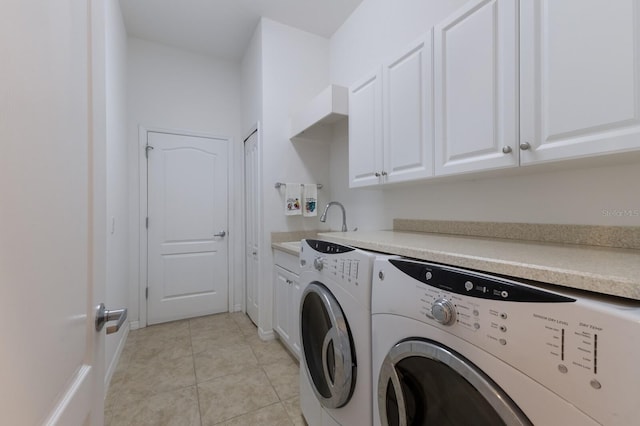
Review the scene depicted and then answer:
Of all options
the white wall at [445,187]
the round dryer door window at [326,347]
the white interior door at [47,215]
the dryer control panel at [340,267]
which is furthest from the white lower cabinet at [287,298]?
the white interior door at [47,215]

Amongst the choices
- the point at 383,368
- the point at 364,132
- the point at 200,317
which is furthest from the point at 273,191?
the point at 383,368

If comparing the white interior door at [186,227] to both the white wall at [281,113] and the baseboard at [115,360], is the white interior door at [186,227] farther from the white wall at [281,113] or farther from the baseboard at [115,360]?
the white wall at [281,113]

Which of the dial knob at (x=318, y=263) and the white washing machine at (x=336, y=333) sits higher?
the dial knob at (x=318, y=263)

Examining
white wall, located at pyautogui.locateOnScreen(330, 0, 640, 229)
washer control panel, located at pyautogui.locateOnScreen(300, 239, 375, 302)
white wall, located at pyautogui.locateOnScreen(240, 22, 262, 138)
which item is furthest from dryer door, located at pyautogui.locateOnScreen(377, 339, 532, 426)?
white wall, located at pyautogui.locateOnScreen(240, 22, 262, 138)

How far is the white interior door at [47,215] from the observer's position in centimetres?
35

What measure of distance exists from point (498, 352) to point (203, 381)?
198 centimetres

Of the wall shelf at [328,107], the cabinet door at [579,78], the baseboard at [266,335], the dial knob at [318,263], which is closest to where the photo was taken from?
the cabinet door at [579,78]

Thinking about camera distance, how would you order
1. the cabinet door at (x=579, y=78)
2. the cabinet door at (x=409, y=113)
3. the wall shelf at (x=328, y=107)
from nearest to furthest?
the cabinet door at (x=579, y=78), the cabinet door at (x=409, y=113), the wall shelf at (x=328, y=107)

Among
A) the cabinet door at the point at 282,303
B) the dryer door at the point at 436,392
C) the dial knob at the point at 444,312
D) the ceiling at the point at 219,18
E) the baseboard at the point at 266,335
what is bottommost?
the baseboard at the point at 266,335

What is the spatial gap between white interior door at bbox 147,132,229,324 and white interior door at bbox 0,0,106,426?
2.52 metres

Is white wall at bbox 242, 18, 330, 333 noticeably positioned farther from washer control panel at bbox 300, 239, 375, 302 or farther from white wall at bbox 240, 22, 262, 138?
washer control panel at bbox 300, 239, 375, 302

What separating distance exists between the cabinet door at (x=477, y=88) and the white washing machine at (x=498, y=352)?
650mm

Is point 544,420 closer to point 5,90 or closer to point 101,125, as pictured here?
point 5,90

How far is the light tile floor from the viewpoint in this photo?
5.24 feet
